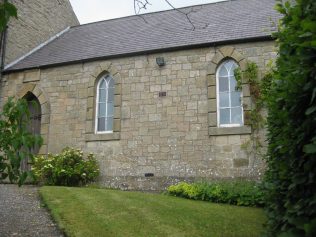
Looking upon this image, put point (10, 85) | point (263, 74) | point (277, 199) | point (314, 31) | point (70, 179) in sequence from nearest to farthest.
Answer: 1. point (314, 31)
2. point (277, 199)
3. point (263, 74)
4. point (70, 179)
5. point (10, 85)

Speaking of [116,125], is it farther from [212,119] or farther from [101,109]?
[212,119]

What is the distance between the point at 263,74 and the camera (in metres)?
9.97

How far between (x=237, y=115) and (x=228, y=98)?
590mm

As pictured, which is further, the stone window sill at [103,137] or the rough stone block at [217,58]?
the stone window sill at [103,137]

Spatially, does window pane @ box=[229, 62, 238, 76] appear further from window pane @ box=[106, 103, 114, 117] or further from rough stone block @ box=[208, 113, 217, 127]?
window pane @ box=[106, 103, 114, 117]

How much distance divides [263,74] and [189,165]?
3387 mm

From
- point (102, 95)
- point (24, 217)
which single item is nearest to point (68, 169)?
point (102, 95)

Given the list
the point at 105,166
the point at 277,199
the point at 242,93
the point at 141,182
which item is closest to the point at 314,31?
the point at 277,199

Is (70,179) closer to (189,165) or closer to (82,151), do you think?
(82,151)

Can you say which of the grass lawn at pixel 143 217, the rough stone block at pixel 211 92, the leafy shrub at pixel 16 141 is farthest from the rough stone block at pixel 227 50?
the leafy shrub at pixel 16 141

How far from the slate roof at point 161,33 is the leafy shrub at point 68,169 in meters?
3.44

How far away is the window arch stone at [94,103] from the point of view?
1102 cm

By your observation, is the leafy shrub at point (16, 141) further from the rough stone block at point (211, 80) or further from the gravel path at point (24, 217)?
the rough stone block at point (211, 80)

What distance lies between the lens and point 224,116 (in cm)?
1023
